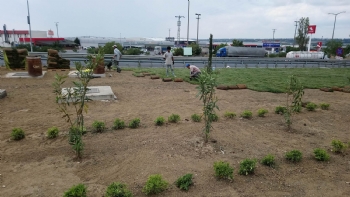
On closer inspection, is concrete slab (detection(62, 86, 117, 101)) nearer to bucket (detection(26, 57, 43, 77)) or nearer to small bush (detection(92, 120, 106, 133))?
A: small bush (detection(92, 120, 106, 133))

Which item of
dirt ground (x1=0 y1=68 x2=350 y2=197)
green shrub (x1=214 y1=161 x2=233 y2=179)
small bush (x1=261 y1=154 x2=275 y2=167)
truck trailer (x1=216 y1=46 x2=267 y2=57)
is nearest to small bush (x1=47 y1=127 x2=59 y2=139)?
dirt ground (x1=0 y1=68 x2=350 y2=197)

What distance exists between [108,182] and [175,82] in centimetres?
875

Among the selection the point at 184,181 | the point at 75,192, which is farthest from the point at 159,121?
the point at 75,192

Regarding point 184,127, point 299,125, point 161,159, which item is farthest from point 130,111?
point 299,125

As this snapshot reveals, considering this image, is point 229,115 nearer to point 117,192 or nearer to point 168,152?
point 168,152

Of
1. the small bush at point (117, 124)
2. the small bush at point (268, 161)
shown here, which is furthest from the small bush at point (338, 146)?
the small bush at point (117, 124)

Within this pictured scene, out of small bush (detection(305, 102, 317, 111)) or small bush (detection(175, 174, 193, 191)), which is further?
small bush (detection(305, 102, 317, 111))

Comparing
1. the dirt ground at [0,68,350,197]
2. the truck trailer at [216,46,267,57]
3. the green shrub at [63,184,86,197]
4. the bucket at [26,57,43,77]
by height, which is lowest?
the dirt ground at [0,68,350,197]

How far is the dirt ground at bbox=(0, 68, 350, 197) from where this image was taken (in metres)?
3.72

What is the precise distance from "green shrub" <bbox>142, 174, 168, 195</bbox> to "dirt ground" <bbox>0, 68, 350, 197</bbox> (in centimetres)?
11

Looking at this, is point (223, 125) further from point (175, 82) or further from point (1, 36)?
point (1, 36)

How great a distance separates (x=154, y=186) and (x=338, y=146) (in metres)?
3.44

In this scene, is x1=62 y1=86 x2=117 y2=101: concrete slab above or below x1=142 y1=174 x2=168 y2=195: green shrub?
above

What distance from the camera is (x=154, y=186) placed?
3430 millimetres
